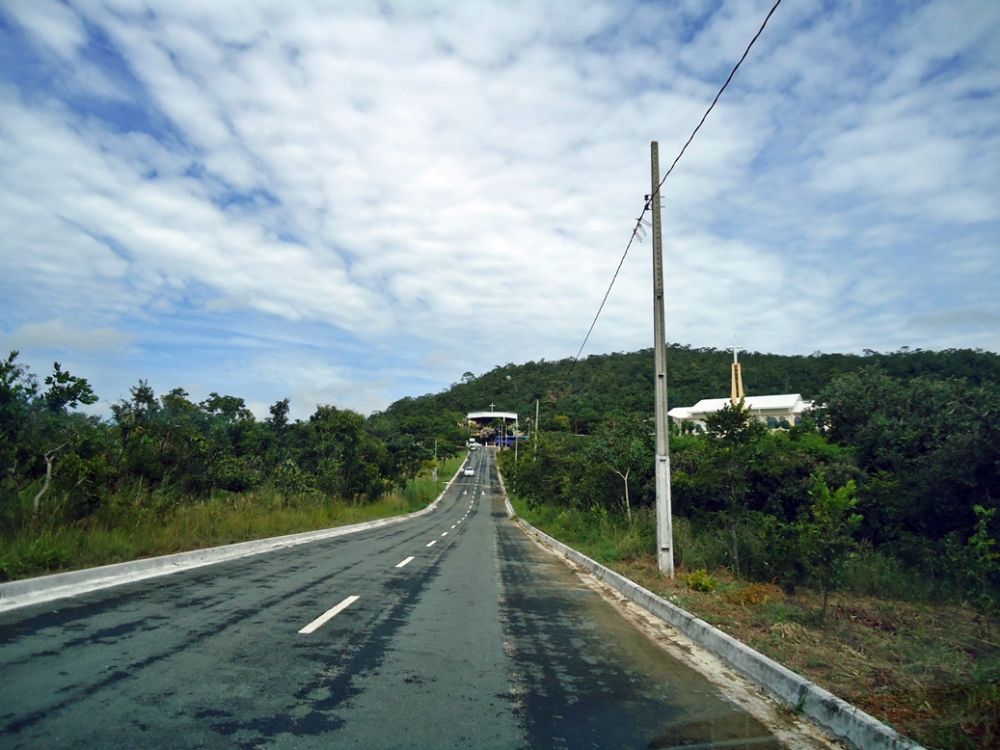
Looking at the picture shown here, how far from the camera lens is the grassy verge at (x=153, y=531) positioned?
9.87m

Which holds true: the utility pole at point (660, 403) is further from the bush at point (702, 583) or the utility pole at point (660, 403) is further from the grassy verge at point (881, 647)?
the bush at point (702, 583)

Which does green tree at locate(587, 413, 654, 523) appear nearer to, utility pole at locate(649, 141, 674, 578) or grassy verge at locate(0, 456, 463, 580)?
utility pole at locate(649, 141, 674, 578)

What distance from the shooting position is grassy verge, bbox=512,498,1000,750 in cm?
468

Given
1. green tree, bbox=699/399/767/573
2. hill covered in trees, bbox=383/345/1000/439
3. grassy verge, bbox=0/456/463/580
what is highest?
hill covered in trees, bbox=383/345/1000/439

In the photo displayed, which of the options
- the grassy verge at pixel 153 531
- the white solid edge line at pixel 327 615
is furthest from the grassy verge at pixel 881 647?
the grassy verge at pixel 153 531

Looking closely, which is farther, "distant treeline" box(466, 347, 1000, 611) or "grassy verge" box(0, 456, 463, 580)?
"distant treeline" box(466, 347, 1000, 611)

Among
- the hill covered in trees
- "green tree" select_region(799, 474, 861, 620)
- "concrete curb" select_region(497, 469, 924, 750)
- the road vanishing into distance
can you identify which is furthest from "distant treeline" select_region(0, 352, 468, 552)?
the hill covered in trees

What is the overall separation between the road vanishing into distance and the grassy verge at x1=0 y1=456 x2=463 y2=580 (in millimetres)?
1420

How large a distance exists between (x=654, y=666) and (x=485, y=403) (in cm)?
11069

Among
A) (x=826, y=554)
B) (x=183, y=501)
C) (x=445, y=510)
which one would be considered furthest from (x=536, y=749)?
(x=445, y=510)

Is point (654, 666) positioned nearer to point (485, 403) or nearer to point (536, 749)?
point (536, 749)

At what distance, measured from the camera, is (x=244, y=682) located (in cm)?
540

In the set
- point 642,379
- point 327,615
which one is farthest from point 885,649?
point 642,379

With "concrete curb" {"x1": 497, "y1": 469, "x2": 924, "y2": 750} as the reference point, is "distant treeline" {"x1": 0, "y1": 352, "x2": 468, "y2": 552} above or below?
above
